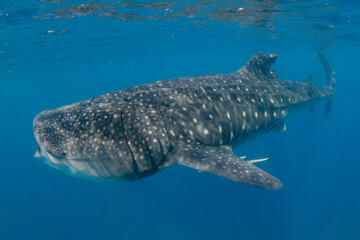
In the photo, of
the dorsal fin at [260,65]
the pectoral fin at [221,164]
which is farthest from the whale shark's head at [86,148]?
the dorsal fin at [260,65]

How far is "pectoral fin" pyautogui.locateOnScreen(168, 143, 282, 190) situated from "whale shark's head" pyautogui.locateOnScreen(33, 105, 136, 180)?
3.31 ft

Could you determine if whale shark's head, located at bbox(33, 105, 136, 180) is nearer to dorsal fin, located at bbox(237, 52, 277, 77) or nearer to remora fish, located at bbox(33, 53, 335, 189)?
remora fish, located at bbox(33, 53, 335, 189)

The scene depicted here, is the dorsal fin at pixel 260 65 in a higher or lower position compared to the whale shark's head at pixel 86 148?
higher

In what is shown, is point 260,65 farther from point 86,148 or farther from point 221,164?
point 86,148

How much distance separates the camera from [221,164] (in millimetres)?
4723

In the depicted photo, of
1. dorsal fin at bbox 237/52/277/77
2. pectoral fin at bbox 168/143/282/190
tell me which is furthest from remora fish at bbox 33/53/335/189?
dorsal fin at bbox 237/52/277/77

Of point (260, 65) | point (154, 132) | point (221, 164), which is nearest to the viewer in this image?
point (221, 164)

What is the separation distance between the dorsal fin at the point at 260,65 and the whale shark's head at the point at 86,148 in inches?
217

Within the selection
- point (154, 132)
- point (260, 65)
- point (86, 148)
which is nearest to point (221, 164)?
point (154, 132)

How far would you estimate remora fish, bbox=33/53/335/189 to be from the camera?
4742mm

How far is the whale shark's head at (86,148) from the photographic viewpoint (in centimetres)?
473

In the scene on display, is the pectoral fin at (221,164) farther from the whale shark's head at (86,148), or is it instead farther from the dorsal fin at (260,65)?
the dorsal fin at (260,65)

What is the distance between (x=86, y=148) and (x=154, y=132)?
4.32 ft

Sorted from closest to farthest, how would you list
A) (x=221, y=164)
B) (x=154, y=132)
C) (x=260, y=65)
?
(x=221, y=164) → (x=154, y=132) → (x=260, y=65)
